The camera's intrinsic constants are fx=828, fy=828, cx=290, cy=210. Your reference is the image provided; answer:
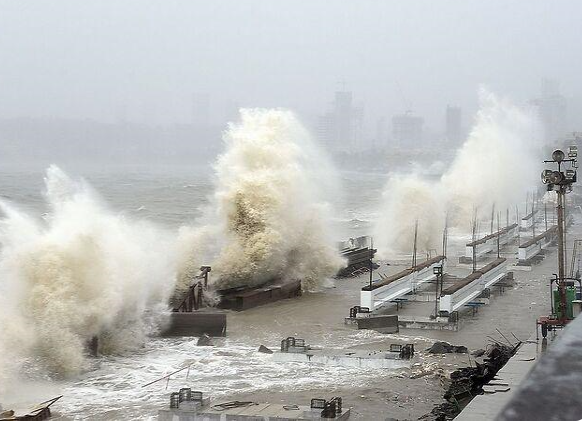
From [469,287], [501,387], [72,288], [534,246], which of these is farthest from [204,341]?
[534,246]

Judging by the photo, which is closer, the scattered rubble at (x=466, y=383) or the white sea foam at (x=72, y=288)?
the scattered rubble at (x=466, y=383)

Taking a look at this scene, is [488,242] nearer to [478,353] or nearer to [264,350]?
[478,353]

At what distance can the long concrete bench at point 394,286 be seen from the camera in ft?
63.8

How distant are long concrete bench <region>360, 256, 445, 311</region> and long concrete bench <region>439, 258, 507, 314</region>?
1217 mm

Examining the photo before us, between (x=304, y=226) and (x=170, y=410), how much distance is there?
52.3 ft

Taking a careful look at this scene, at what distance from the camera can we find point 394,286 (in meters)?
21.5

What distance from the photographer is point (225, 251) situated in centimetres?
2505

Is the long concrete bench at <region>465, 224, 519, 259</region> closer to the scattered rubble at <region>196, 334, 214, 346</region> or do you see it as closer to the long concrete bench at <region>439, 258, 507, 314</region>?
the long concrete bench at <region>439, 258, 507, 314</region>

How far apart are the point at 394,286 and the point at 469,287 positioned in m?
1.91

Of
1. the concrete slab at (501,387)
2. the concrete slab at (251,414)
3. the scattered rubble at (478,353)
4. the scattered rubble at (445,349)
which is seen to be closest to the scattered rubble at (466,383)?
the concrete slab at (501,387)

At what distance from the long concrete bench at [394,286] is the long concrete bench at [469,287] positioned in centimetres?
122

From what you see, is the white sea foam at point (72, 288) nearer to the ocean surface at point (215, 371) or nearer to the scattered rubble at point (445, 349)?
the ocean surface at point (215, 371)

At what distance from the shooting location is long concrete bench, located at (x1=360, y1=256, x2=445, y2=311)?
1945cm

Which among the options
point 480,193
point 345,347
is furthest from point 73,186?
point 480,193
